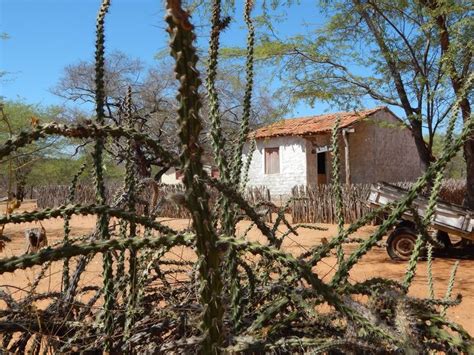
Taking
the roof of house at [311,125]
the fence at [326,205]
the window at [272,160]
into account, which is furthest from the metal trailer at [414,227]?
the window at [272,160]

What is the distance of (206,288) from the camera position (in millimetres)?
523

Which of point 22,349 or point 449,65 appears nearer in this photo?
point 22,349

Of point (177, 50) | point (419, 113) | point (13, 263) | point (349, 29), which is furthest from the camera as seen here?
point (349, 29)

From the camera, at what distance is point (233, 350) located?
670mm

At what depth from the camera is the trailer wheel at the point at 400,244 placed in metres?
7.89

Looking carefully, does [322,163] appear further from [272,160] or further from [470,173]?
[470,173]

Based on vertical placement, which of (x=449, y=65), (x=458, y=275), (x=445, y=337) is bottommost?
(x=458, y=275)

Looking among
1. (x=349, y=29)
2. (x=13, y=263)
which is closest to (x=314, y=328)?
(x=13, y=263)

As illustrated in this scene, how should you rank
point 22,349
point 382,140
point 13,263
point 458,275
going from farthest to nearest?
point 382,140 → point 458,275 → point 22,349 → point 13,263

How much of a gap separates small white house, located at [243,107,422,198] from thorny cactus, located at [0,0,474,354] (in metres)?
17.7

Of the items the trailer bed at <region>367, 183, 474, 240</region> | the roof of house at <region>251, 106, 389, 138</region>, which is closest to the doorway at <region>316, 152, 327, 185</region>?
the roof of house at <region>251, 106, 389, 138</region>

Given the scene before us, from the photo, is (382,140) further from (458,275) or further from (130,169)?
(130,169)

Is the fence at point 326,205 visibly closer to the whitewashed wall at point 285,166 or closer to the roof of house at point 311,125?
the roof of house at point 311,125

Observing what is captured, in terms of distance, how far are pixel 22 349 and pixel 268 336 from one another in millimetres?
583
